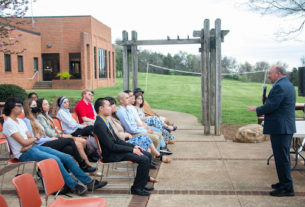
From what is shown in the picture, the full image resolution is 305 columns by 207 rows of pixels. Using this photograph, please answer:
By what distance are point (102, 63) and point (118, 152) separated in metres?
35.0

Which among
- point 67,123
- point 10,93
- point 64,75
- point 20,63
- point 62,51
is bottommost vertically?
point 67,123

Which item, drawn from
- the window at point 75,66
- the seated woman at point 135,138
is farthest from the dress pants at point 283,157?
the window at point 75,66

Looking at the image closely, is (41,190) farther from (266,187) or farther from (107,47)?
(107,47)

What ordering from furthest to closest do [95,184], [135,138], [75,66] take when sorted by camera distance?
1. [75,66]
2. [135,138]
3. [95,184]

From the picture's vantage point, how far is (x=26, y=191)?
3.22 meters

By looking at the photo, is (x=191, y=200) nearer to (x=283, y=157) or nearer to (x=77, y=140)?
(x=283, y=157)

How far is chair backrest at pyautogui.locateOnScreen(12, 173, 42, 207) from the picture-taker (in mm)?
3130

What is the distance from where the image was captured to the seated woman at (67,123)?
7.08m

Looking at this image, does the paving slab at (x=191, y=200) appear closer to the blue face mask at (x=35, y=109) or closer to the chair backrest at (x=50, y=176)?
the chair backrest at (x=50, y=176)

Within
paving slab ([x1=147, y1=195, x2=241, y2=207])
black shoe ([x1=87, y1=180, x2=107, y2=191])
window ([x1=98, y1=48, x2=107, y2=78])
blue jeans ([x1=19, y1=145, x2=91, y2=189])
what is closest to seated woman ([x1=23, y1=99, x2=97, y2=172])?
blue jeans ([x1=19, y1=145, x2=91, y2=189])

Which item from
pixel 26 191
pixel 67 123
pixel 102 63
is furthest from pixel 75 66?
pixel 26 191

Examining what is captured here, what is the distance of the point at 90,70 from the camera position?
1329 inches

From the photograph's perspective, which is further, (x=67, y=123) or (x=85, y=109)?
(x=85, y=109)

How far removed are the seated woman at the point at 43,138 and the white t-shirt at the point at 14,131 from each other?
25 cm
